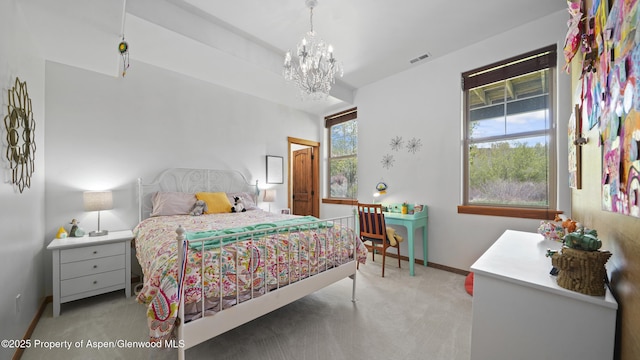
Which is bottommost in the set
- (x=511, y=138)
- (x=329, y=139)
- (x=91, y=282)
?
(x=91, y=282)

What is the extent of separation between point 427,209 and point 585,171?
6.86 feet

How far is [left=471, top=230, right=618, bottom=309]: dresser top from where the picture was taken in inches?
38.0

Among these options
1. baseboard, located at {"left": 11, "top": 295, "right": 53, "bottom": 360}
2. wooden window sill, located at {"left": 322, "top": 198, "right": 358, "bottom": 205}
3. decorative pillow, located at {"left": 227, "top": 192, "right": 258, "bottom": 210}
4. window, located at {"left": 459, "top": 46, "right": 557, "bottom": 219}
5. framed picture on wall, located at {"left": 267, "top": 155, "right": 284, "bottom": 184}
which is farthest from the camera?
wooden window sill, located at {"left": 322, "top": 198, "right": 358, "bottom": 205}

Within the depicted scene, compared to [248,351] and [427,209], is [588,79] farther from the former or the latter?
[248,351]

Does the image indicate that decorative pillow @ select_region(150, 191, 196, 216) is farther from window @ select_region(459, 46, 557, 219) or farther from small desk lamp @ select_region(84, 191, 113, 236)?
window @ select_region(459, 46, 557, 219)

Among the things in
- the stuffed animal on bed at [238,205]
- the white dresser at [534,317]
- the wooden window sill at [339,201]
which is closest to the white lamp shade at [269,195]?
the stuffed animal on bed at [238,205]

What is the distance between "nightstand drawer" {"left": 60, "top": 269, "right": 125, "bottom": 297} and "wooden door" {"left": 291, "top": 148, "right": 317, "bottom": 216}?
10.7 feet

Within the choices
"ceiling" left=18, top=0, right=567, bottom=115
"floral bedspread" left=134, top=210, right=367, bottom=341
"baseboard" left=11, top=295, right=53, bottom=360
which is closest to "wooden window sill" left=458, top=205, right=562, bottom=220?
"floral bedspread" left=134, top=210, right=367, bottom=341

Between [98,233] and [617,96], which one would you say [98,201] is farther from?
[617,96]

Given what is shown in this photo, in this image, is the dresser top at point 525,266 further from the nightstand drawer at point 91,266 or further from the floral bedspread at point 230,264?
the nightstand drawer at point 91,266

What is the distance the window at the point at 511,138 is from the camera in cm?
273

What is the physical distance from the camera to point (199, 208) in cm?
322

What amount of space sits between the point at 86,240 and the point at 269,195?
7.77ft

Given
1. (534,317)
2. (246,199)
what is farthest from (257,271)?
(246,199)
